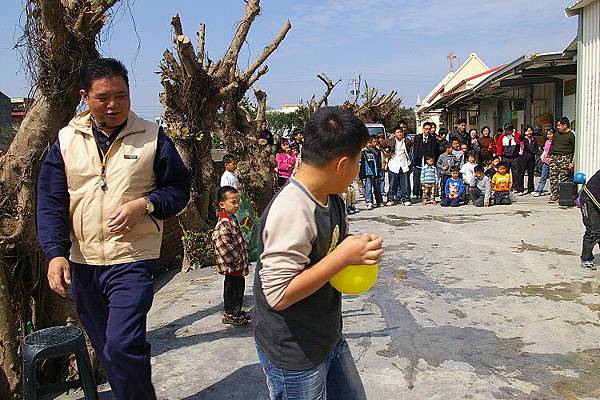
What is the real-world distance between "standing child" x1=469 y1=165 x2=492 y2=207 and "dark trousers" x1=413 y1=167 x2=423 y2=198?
4.58 feet

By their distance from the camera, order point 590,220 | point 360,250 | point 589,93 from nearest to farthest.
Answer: point 360,250 < point 590,220 < point 589,93

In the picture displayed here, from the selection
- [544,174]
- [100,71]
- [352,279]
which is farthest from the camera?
[544,174]

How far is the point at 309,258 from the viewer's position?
1.94 meters

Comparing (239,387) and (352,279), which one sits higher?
(352,279)

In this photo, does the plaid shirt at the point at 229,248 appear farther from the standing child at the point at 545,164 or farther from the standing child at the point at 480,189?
the standing child at the point at 545,164

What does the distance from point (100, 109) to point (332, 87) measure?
18.4m

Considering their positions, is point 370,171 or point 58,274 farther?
point 370,171

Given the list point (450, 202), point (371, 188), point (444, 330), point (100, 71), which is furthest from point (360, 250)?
point (450, 202)

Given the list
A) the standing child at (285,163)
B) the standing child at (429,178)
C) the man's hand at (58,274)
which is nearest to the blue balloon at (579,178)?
the standing child at (429,178)

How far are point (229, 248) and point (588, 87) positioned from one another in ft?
29.6

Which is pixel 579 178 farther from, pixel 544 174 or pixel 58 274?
pixel 58 274

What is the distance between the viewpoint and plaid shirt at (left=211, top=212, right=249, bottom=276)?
15.7 ft

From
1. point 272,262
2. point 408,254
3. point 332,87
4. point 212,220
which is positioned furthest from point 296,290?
point 332,87

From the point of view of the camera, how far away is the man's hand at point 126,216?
108 inches
